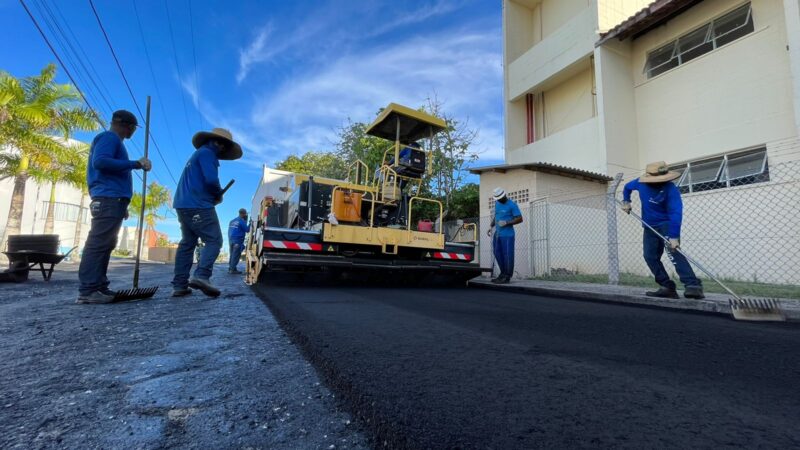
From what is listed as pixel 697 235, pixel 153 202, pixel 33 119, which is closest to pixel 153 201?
pixel 153 202

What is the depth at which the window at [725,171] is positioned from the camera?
26.1ft

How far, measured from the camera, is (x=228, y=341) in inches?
82.3

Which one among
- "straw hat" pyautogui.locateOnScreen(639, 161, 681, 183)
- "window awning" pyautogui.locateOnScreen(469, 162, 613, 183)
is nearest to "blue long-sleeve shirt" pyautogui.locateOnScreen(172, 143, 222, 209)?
"straw hat" pyautogui.locateOnScreen(639, 161, 681, 183)

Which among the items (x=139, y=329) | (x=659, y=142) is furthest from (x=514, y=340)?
(x=659, y=142)

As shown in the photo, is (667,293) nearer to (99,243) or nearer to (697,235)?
(697,235)

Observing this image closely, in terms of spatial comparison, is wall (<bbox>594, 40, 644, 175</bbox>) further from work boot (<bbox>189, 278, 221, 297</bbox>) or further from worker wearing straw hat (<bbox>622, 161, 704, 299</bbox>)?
work boot (<bbox>189, 278, 221, 297</bbox>)

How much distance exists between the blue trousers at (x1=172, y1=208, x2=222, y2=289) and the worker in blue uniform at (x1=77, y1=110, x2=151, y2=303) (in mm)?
564

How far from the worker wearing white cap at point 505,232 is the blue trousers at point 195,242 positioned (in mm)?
4891

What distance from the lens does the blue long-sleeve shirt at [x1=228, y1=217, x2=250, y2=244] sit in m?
10.5

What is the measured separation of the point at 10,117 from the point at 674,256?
19.2m

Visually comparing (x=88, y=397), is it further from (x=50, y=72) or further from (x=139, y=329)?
(x=50, y=72)

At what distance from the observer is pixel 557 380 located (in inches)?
59.6

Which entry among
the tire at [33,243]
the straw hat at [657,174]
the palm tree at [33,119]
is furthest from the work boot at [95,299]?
the palm tree at [33,119]

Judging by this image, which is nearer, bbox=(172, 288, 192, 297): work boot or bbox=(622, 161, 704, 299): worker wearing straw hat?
bbox=(172, 288, 192, 297): work boot
